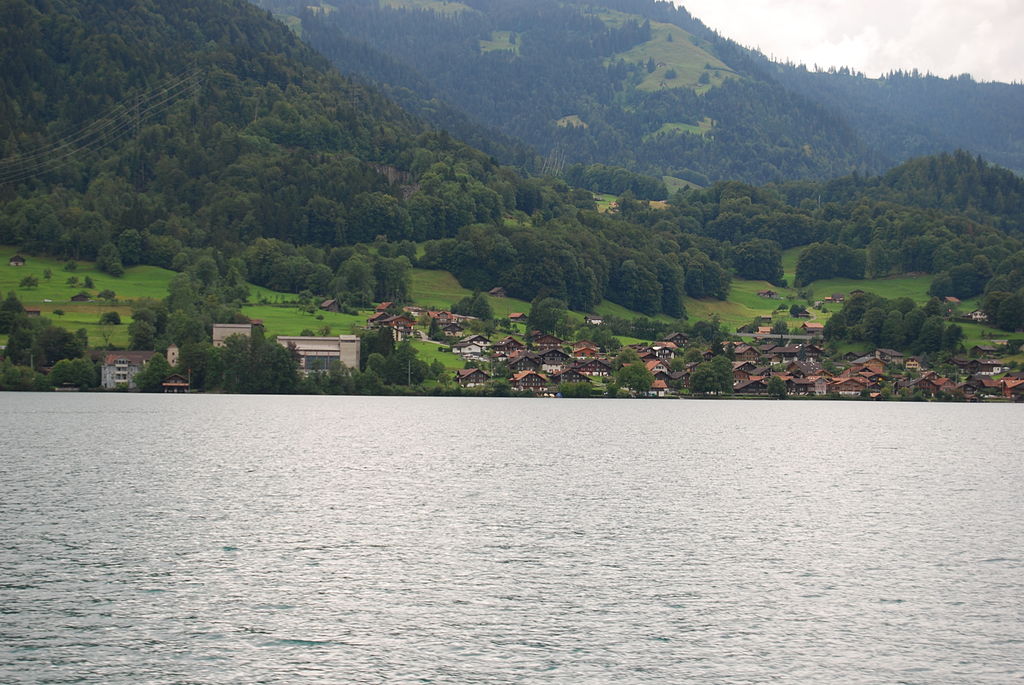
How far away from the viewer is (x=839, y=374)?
7013 inches

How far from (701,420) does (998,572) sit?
287 ft

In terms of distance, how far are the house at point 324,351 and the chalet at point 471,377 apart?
1461cm

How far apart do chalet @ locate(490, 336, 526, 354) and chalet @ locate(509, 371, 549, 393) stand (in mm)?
10829

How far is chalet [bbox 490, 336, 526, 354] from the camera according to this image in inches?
6870

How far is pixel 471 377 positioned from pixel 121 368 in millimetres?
47680

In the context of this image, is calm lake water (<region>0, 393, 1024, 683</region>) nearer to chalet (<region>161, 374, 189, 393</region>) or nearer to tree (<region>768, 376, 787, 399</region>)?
chalet (<region>161, 374, 189, 393</region>)

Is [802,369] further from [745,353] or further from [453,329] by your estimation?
[453,329]

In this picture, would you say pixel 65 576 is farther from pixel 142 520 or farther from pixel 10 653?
pixel 142 520

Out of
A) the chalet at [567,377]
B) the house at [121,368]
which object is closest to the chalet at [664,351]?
the chalet at [567,377]

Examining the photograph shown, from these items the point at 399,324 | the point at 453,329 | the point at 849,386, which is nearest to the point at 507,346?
the point at 453,329

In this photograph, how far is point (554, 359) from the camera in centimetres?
17162

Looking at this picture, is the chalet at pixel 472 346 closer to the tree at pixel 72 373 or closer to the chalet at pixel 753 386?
the chalet at pixel 753 386

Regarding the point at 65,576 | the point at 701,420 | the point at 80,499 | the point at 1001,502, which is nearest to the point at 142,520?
the point at 80,499

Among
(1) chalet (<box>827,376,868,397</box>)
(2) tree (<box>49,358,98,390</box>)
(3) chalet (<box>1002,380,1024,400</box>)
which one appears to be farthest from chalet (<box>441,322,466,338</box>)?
(3) chalet (<box>1002,380,1024,400</box>)
